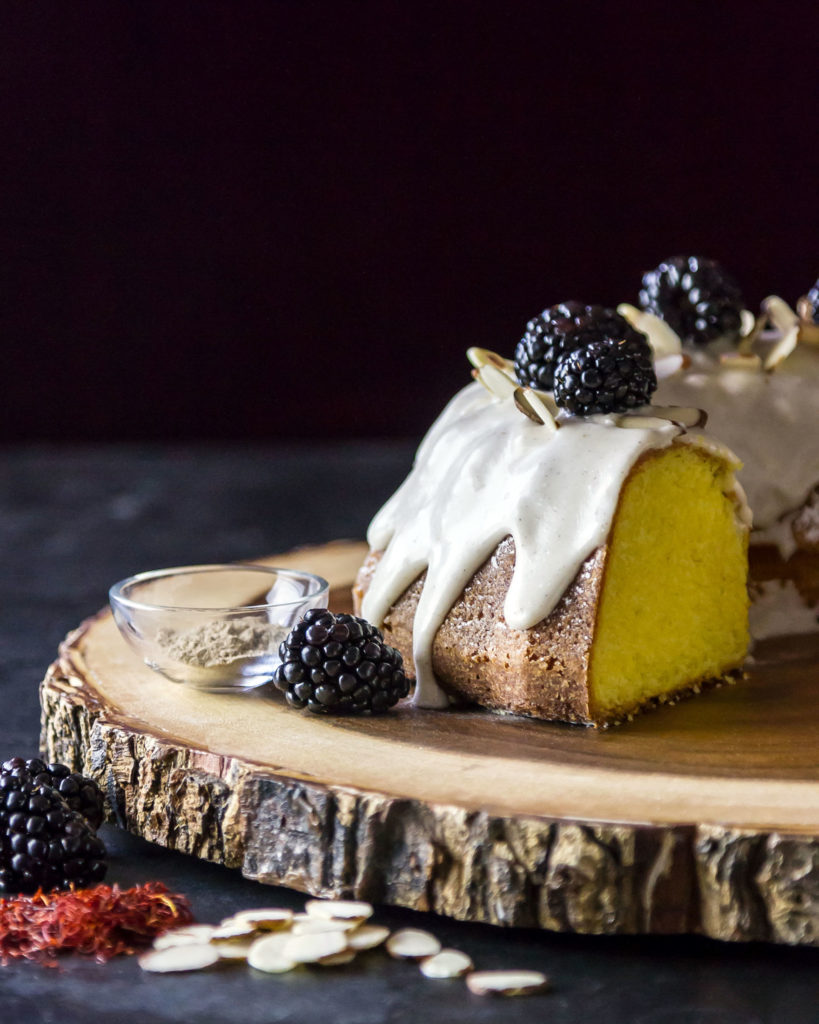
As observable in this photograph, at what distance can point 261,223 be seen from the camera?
607 cm

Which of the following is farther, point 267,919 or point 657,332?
Result: point 657,332

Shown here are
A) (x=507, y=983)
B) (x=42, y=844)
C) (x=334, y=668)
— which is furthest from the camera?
(x=334, y=668)

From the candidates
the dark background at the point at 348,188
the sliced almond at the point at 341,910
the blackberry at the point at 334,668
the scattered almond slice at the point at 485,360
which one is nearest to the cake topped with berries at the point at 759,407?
the scattered almond slice at the point at 485,360

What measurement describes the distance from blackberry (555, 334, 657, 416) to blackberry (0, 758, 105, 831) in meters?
1.03

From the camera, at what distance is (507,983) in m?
1.84

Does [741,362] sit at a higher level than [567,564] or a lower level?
higher

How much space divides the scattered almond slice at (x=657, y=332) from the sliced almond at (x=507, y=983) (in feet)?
5.00

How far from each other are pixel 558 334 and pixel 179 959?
128 cm

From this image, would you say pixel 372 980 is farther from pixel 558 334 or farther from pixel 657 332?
pixel 657 332

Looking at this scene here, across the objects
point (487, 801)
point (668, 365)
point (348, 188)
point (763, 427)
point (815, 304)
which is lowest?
point (487, 801)

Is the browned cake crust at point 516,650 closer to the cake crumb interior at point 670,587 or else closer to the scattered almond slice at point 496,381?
the cake crumb interior at point 670,587

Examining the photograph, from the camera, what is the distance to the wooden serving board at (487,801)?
1917 millimetres

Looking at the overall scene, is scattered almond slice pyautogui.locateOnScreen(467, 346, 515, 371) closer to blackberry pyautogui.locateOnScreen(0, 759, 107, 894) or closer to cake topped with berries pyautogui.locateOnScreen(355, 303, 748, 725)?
cake topped with berries pyautogui.locateOnScreen(355, 303, 748, 725)

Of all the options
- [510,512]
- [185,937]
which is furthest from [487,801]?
[510,512]
